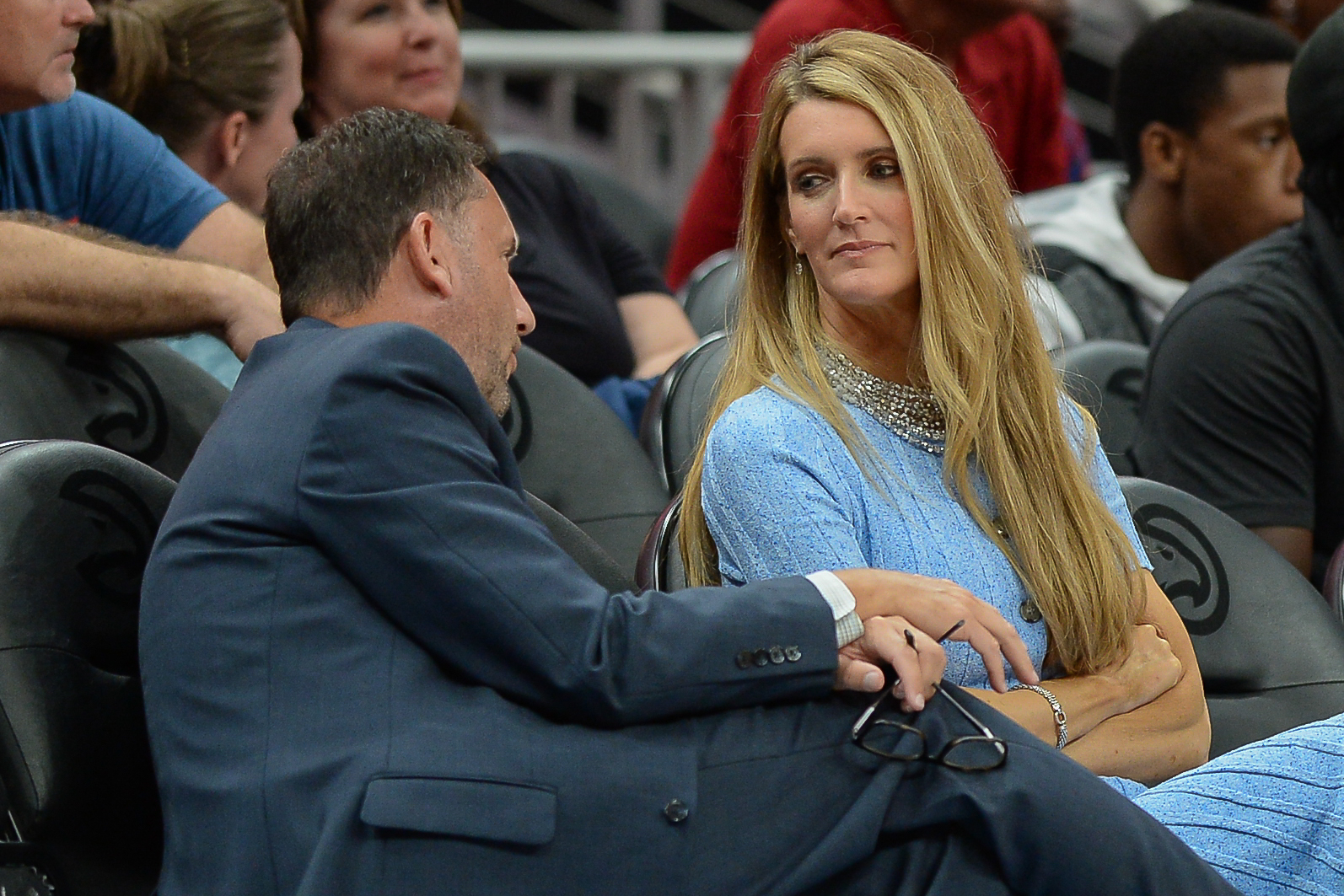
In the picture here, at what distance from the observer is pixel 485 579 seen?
1507mm

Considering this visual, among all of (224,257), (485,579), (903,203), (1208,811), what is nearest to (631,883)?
(485,579)

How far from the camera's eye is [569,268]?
308 cm

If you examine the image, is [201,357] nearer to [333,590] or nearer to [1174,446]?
[333,590]

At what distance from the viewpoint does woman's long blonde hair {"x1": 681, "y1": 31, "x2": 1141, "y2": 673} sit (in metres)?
1.98

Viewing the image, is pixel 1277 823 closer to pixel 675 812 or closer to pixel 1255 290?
pixel 675 812

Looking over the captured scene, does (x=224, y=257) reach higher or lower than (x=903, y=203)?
lower

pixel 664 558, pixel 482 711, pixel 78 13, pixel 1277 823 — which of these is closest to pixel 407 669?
pixel 482 711

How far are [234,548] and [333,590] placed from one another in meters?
0.10

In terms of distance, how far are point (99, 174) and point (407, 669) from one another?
1.37m

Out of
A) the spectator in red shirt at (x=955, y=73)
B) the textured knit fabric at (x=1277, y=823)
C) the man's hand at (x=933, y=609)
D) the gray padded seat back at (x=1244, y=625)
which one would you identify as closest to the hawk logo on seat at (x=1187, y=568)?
the gray padded seat back at (x=1244, y=625)

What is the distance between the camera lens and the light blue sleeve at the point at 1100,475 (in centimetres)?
210

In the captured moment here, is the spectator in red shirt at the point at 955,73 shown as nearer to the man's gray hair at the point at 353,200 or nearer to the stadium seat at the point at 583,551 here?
the stadium seat at the point at 583,551

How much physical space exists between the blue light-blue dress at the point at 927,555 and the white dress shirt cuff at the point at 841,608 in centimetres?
21

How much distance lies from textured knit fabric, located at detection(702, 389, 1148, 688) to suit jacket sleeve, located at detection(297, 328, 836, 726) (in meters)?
0.31
